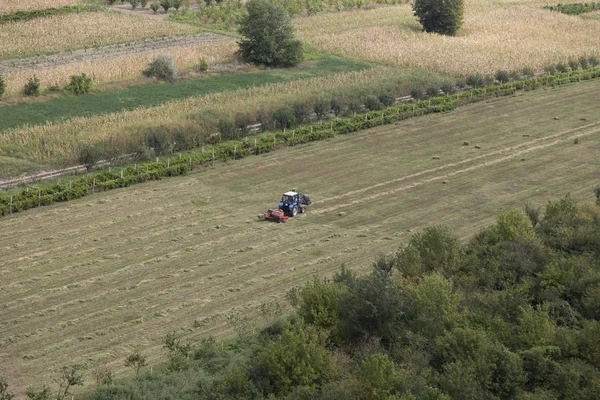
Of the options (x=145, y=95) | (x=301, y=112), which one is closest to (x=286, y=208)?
(x=301, y=112)

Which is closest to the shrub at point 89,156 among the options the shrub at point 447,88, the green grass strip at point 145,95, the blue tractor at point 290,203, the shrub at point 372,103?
the green grass strip at point 145,95

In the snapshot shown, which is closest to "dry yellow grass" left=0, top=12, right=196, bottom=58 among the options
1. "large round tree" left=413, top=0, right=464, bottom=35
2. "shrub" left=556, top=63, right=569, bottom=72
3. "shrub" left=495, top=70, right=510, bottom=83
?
"large round tree" left=413, top=0, right=464, bottom=35

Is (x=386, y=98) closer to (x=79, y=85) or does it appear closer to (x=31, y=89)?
(x=79, y=85)

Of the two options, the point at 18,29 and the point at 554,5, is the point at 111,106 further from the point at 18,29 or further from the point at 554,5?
the point at 554,5

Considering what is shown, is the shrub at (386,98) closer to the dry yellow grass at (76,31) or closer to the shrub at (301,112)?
the shrub at (301,112)

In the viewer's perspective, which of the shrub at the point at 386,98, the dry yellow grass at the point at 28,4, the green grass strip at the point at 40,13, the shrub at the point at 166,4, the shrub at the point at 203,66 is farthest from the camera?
the shrub at the point at 166,4

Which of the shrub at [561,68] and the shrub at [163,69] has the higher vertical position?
the shrub at [163,69]
